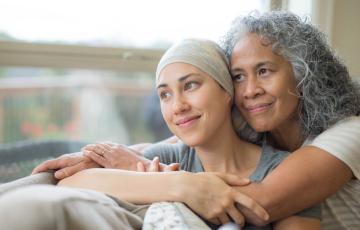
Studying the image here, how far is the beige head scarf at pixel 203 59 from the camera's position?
1.38 meters

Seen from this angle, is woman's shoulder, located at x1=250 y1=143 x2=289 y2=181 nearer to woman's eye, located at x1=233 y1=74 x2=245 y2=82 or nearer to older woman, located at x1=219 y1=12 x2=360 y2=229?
older woman, located at x1=219 y1=12 x2=360 y2=229

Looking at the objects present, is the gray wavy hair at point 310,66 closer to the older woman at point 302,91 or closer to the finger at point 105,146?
the older woman at point 302,91

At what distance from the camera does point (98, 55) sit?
2.20 meters

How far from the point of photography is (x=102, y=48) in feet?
7.20

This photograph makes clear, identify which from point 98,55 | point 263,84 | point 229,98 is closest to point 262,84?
point 263,84

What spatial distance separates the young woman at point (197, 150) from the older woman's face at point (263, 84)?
6 centimetres

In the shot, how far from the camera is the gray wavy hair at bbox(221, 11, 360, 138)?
1.42 m

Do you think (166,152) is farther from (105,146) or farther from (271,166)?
(271,166)

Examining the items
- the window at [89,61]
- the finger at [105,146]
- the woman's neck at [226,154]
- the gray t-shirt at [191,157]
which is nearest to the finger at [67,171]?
the finger at [105,146]

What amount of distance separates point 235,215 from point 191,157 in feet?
1.25

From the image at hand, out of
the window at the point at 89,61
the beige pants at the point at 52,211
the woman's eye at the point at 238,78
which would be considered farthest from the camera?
the window at the point at 89,61

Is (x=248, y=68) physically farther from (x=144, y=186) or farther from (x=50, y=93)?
(x=50, y=93)

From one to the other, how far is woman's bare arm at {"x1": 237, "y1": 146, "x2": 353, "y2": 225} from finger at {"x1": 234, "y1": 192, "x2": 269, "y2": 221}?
2 cm

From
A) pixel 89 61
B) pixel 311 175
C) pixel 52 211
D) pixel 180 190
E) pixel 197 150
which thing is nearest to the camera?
pixel 52 211
